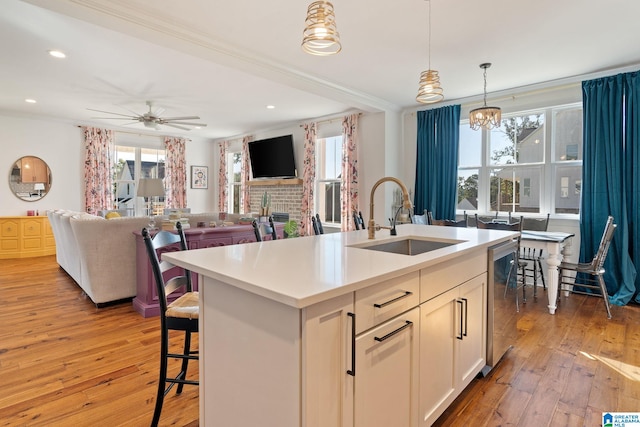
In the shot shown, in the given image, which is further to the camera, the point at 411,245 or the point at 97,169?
the point at 97,169

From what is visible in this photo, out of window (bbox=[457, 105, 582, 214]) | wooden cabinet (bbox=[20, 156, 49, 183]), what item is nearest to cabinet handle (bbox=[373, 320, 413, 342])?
window (bbox=[457, 105, 582, 214])

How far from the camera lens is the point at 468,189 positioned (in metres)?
5.32

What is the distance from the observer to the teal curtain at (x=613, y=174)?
12.5ft

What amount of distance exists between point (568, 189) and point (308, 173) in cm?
410

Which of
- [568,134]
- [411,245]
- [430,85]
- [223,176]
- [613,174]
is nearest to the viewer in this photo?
[411,245]

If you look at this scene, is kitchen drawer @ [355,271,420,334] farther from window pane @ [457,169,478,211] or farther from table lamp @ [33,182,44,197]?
table lamp @ [33,182,44,197]

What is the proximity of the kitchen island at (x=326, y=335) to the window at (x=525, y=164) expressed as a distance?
3.59 metres

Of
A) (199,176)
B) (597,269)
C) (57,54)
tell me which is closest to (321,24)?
(57,54)

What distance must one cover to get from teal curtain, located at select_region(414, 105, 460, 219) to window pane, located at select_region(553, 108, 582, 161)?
124 cm

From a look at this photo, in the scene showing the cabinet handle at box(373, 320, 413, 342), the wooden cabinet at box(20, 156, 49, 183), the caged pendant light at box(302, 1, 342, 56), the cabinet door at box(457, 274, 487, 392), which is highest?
the caged pendant light at box(302, 1, 342, 56)

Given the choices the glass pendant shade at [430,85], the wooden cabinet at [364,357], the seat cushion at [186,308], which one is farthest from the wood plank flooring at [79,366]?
the glass pendant shade at [430,85]

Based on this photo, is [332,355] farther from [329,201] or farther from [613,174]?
[329,201]

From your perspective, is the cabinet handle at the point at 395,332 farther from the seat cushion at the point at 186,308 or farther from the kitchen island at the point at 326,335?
the seat cushion at the point at 186,308

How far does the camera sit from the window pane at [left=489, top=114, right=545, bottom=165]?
463 centimetres
